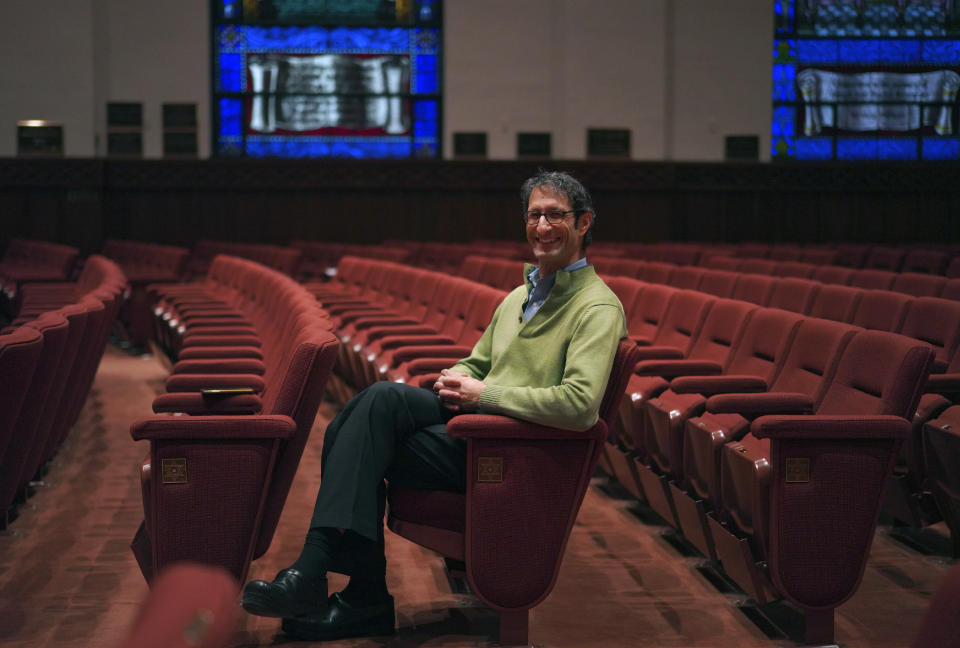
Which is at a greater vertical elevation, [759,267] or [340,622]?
[759,267]

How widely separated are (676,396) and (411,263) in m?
7.40

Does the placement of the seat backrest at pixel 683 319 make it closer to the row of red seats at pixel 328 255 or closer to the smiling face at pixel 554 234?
the smiling face at pixel 554 234

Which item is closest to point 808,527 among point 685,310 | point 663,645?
point 663,645

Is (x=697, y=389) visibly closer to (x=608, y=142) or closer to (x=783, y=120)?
(x=608, y=142)

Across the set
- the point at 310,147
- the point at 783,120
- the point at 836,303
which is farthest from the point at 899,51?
the point at 836,303

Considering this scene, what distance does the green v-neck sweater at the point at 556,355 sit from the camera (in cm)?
275

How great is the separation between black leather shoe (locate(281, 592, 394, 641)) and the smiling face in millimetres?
997

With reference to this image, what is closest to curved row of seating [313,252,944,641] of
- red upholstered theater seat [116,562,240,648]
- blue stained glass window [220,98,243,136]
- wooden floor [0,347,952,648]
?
wooden floor [0,347,952,648]

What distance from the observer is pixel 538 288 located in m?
3.08

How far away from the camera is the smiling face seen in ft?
9.87

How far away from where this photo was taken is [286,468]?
117 inches

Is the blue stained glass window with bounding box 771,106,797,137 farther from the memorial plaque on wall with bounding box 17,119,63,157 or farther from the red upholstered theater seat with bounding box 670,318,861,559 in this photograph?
the red upholstered theater seat with bounding box 670,318,861,559

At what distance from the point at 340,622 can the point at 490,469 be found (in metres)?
0.55

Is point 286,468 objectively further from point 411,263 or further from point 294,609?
point 411,263
